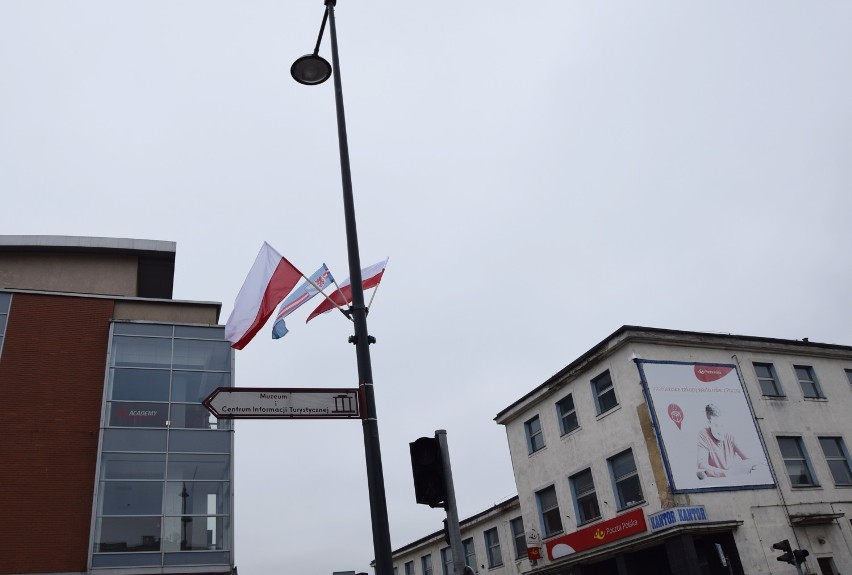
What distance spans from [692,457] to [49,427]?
2179cm

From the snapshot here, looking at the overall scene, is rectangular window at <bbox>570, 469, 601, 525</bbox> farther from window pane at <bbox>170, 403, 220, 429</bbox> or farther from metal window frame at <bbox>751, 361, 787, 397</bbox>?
window pane at <bbox>170, 403, 220, 429</bbox>

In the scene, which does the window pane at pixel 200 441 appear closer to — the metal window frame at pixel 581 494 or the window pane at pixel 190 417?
the window pane at pixel 190 417

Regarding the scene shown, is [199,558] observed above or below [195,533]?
below

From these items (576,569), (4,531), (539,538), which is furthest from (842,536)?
(4,531)

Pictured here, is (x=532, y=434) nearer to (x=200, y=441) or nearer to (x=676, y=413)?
(x=676, y=413)

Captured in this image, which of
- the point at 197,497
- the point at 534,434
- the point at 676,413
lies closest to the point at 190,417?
the point at 197,497

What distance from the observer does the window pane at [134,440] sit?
2408 cm

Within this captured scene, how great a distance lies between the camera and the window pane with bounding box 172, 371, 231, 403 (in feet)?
83.5

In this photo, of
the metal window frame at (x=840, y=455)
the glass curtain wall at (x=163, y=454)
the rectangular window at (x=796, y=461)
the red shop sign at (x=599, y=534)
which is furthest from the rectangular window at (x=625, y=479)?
the glass curtain wall at (x=163, y=454)

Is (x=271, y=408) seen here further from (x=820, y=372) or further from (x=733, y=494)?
(x=820, y=372)

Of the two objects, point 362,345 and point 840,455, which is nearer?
point 362,345

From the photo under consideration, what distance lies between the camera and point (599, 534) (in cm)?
2603

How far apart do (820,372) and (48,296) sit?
30620 millimetres

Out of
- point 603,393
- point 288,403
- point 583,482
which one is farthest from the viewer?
point 583,482
